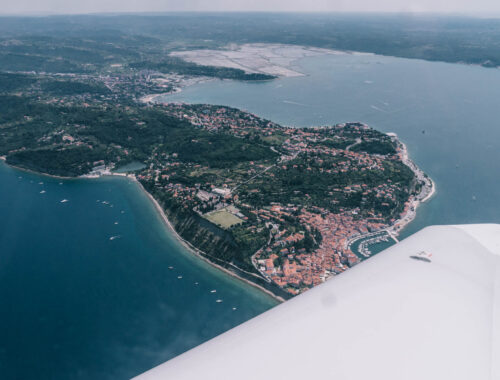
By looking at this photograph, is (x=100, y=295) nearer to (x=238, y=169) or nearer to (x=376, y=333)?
(x=238, y=169)

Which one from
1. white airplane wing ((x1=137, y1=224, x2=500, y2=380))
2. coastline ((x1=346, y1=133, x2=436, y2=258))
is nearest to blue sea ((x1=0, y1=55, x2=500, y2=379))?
coastline ((x1=346, y1=133, x2=436, y2=258))

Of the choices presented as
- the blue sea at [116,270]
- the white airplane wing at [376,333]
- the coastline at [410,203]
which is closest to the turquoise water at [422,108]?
the blue sea at [116,270]

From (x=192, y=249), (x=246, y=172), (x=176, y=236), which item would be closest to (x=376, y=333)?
(x=192, y=249)

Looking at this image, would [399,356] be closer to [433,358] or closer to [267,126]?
[433,358]

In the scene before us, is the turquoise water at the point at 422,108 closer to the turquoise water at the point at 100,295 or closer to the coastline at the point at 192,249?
the coastline at the point at 192,249

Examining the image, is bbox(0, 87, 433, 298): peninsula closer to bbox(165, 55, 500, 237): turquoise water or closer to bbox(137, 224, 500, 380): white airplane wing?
bbox(165, 55, 500, 237): turquoise water

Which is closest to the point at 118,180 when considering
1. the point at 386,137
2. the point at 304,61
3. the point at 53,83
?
the point at 386,137
